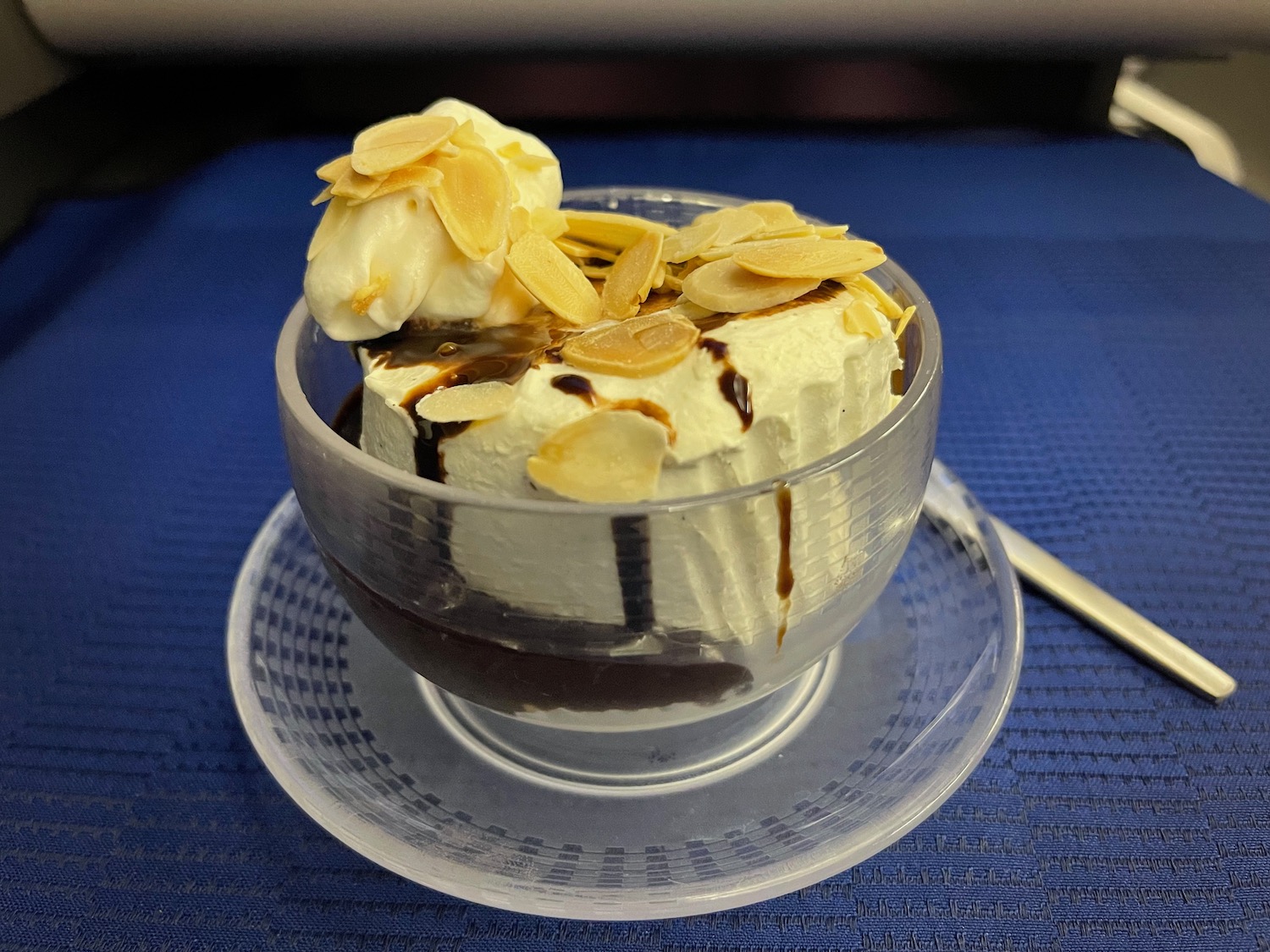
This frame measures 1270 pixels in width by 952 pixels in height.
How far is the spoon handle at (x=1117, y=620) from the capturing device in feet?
2.34

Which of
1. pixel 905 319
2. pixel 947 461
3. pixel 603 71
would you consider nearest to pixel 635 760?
pixel 905 319

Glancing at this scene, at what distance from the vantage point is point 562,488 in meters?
A: 0.48

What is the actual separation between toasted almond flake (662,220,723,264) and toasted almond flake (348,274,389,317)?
0.20 metres

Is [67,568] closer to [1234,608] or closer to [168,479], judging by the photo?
[168,479]

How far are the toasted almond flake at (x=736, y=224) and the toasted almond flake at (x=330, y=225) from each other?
257 mm

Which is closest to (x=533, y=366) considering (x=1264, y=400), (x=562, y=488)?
(x=562, y=488)

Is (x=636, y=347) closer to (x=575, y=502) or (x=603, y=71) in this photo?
(x=575, y=502)

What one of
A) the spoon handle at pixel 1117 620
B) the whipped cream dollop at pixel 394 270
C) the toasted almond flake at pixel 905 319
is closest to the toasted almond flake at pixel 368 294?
the whipped cream dollop at pixel 394 270

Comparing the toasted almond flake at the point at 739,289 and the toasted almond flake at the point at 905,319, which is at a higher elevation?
the toasted almond flake at the point at 739,289

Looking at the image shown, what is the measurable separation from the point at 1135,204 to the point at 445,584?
145 centimetres

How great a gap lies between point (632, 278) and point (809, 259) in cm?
12

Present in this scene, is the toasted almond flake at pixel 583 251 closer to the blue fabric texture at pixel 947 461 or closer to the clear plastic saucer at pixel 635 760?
the clear plastic saucer at pixel 635 760

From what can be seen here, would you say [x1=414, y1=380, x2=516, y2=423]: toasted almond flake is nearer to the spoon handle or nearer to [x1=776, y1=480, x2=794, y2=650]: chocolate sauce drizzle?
[x1=776, y1=480, x2=794, y2=650]: chocolate sauce drizzle

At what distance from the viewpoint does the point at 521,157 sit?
662 mm
